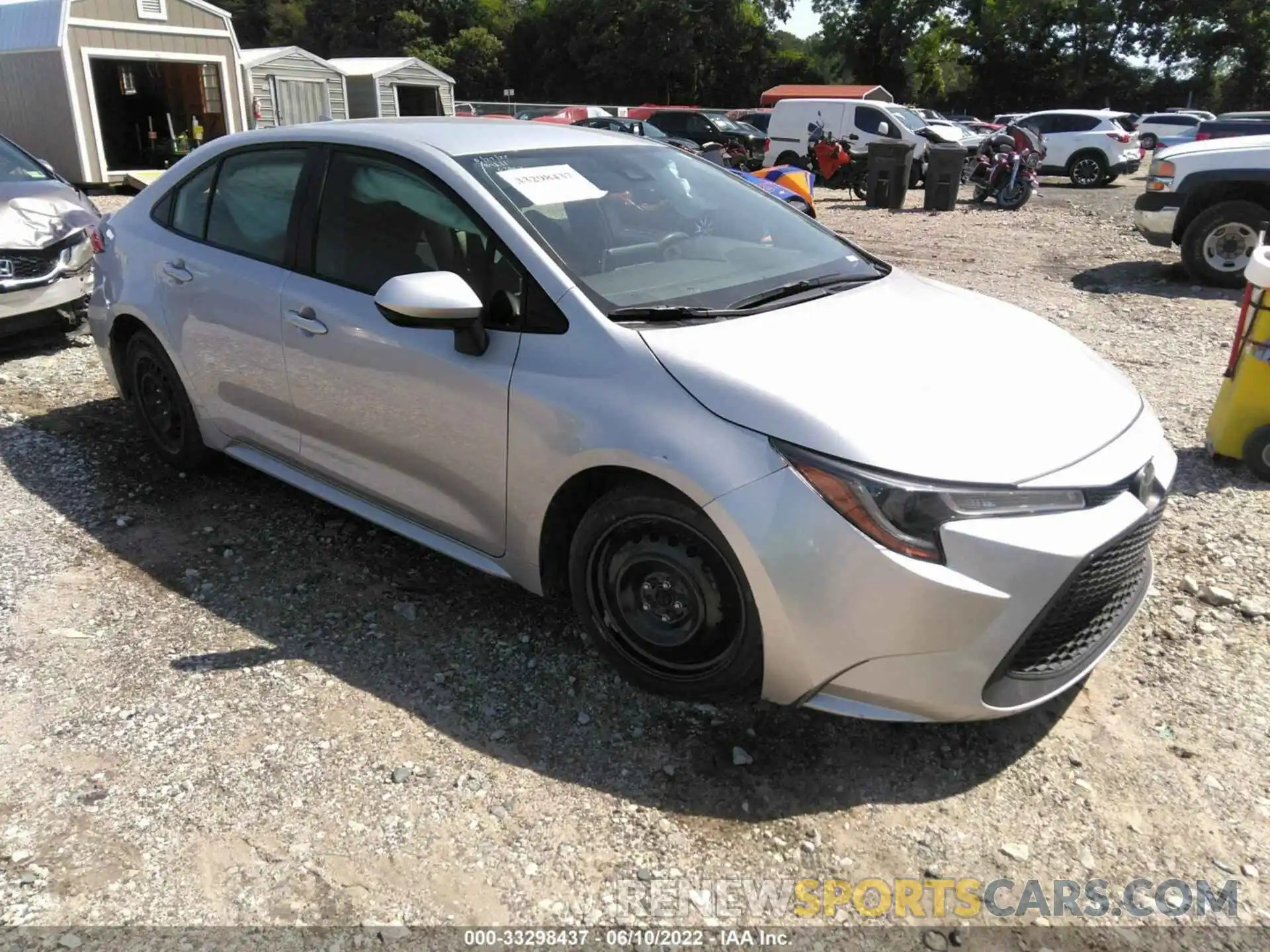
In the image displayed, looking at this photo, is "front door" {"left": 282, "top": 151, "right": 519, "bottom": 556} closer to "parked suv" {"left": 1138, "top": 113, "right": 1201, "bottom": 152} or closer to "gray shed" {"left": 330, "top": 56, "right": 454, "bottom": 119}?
"gray shed" {"left": 330, "top": 56, "right": 454, "bottom": 119}

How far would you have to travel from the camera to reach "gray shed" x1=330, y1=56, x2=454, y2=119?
28422mm

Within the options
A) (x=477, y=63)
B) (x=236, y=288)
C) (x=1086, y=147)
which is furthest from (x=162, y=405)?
(x=477, y=63)

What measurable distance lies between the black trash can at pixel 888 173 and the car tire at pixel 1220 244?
7.80 m

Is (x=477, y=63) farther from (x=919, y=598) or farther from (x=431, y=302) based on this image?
(x=919, y=598)

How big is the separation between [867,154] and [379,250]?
1606 centimetres

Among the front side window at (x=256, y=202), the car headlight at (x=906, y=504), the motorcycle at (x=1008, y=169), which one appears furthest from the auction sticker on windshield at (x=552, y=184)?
the motorcycle at (x=1008, y=169)

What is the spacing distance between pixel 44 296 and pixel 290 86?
2082cm

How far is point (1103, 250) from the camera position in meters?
11.9

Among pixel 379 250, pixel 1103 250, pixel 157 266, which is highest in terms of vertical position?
pixel 379 250

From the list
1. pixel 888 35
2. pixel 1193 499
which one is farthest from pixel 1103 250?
pixel 888 35

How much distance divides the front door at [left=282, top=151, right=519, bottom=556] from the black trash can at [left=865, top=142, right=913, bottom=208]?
1466 cm

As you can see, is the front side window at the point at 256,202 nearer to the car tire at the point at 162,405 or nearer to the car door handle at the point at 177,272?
the car door handle at the point at 177,272

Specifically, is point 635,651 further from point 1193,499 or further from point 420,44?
point 420,44

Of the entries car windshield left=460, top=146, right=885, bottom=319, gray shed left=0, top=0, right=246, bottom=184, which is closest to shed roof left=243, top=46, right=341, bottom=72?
gray shed left=0, top=0, right=246, bottom=184
